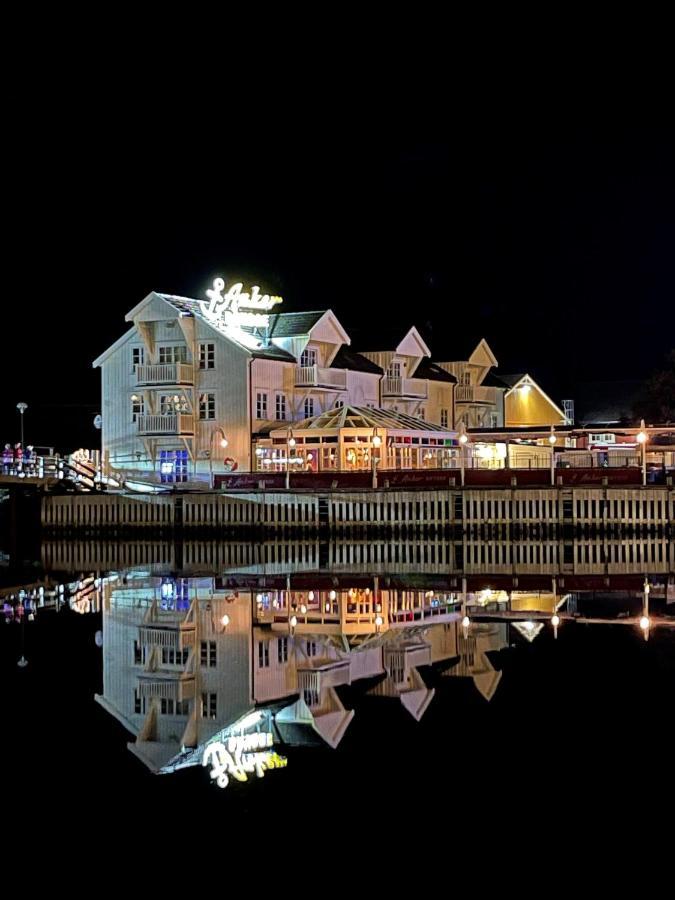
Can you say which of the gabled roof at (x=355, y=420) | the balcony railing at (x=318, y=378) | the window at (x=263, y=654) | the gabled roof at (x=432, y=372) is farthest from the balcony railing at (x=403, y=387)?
the window at (x=263, y=654)

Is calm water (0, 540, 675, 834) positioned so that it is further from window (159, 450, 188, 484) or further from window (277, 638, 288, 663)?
window (159, 450, 188, 484)

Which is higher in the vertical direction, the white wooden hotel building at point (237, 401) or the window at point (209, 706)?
the white wooden hotel building at point (237, 401)

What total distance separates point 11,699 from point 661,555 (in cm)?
3050

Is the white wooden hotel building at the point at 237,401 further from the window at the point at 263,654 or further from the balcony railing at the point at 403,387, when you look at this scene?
the window at the point at 263,654

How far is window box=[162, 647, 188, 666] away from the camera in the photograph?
2641cm

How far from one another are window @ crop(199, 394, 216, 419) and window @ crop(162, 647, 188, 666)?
37.3m

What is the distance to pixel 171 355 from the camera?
66125mm

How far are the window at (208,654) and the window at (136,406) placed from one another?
1515 inches

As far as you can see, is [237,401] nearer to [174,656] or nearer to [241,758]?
[174,656]

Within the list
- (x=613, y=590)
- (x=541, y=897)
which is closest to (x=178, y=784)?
(x=541, y=897)

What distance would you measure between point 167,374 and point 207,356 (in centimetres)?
196

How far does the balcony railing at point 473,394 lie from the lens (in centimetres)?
8381

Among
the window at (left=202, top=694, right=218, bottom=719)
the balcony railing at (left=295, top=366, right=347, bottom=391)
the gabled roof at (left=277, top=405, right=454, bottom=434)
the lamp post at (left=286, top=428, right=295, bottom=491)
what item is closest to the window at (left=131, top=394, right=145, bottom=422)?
the gabled roof at (left=277, top=405, right=454, bottom=434)

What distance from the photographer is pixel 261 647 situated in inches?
1097
